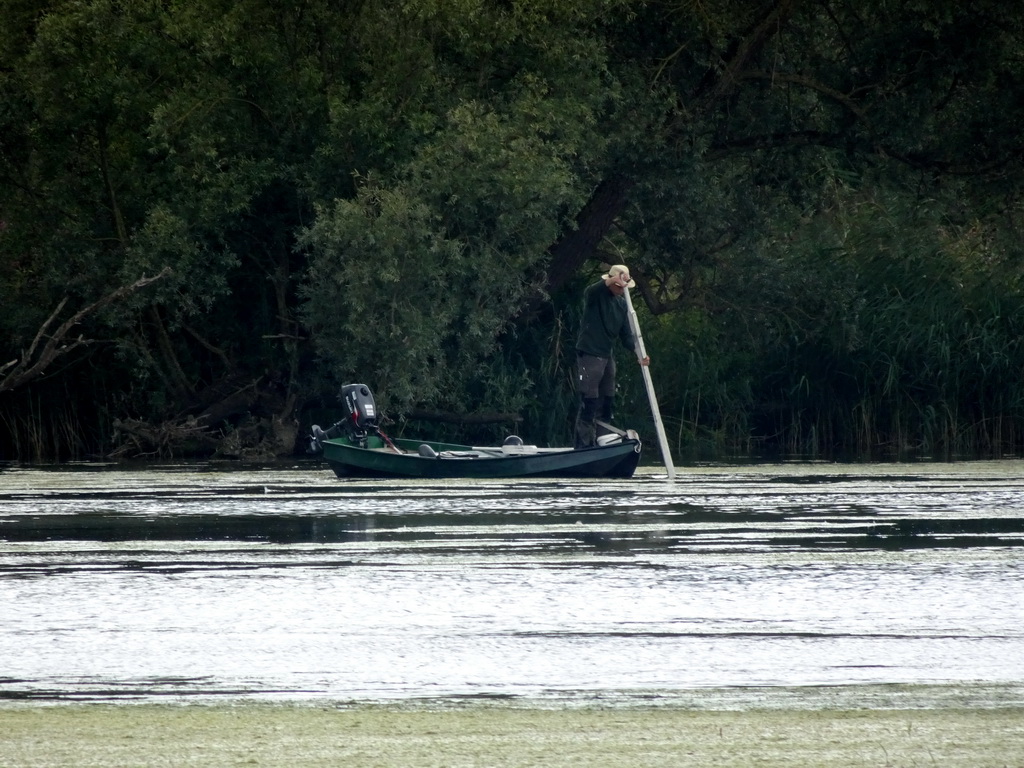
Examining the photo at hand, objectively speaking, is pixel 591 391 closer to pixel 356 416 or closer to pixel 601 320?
pixel 601 320

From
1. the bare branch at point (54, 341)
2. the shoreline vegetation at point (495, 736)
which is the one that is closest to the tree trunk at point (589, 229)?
the bare branch at point (54, 341)

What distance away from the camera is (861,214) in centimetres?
2869

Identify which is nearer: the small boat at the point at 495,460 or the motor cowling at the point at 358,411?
the small boat at the point at 495,460

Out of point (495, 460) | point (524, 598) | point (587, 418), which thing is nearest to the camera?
point (524, 598)

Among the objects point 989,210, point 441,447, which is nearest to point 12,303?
point 441,447

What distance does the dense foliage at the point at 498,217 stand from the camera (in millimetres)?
24156

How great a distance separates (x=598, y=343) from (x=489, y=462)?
9.74ft

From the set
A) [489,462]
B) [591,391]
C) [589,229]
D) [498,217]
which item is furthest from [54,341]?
[489,462]

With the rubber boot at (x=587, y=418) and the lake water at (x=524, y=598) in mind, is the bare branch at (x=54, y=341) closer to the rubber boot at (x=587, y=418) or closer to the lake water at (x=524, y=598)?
the rubber boot at (x=587, y=418)

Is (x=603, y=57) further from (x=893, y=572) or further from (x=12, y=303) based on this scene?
(x=893, y=572)

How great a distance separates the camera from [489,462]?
59.9 ft

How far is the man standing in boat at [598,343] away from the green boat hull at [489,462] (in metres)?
1.64

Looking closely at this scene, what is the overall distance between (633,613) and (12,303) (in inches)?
792

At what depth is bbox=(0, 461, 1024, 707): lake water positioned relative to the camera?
6.51 meters
